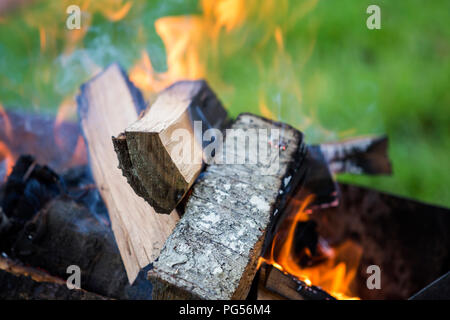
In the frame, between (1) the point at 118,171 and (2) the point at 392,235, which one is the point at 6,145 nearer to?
(1) the point at 118,171

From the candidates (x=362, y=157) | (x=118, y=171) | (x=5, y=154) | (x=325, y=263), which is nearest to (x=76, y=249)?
(x=118, y=171)

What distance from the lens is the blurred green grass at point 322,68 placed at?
10.1ft

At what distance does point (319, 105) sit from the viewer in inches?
138

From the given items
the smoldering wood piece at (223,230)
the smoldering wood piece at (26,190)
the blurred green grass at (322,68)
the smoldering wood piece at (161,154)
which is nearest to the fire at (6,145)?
the smoldering wood piece at (26,190)

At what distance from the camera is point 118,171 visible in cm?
174

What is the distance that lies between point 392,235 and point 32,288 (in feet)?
6.07

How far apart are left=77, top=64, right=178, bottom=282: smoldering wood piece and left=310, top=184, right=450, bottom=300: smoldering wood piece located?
1116 mm

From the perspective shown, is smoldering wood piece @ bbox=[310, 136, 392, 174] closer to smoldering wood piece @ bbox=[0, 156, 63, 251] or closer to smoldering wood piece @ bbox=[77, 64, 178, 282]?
smoldering wood piece @ bbox=[77, 64, 178, 282]

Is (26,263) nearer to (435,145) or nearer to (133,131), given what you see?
(133,131)

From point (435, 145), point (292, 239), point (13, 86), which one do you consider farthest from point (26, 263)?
point (435, 145)

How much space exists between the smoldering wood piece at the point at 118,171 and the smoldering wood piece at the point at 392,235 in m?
1.12

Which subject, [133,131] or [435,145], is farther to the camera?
[435,145]

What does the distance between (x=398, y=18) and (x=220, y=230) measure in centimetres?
377

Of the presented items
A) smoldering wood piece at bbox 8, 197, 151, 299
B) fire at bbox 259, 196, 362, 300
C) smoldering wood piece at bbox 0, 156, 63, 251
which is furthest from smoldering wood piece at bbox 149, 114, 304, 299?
smoldering wood piece at bbox 0, 156, 63, 251
